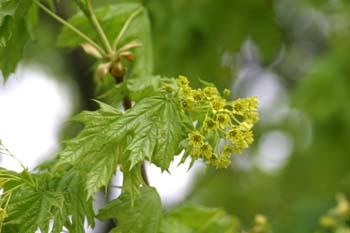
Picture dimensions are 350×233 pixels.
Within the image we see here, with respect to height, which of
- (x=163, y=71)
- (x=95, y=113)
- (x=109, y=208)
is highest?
(x=163, y=71)

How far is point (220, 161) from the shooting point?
185 cm

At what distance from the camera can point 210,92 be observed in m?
1.89

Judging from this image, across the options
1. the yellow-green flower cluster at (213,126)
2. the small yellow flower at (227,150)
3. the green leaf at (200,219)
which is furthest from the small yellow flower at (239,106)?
the green leaf at (200,219)

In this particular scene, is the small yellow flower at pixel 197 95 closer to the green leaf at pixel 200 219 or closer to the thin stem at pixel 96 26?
the thin stem at pixel 96 26

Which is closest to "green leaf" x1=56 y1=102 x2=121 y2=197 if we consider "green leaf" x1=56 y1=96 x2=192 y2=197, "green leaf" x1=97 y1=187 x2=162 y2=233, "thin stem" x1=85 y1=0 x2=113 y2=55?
"green leaf" x1=56 y1=96 x2=192 y2=197

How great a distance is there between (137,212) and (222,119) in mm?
333

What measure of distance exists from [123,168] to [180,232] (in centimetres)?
62

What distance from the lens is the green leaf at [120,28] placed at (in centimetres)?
265

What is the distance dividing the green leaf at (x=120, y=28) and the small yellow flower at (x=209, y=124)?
809mm

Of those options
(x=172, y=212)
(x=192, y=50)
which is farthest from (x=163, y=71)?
→ (x=172, y=212)

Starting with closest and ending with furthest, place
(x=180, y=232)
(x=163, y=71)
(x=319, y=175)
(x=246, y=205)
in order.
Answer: (x=180, y=232) < (x=163, y=71) < (x=319, y=175) < (x=246, y=205)

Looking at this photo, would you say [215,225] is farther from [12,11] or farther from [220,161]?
[12,11]

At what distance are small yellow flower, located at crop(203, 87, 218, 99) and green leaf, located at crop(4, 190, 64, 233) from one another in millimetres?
440

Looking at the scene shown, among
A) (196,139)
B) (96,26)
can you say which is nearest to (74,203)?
(196,139)
